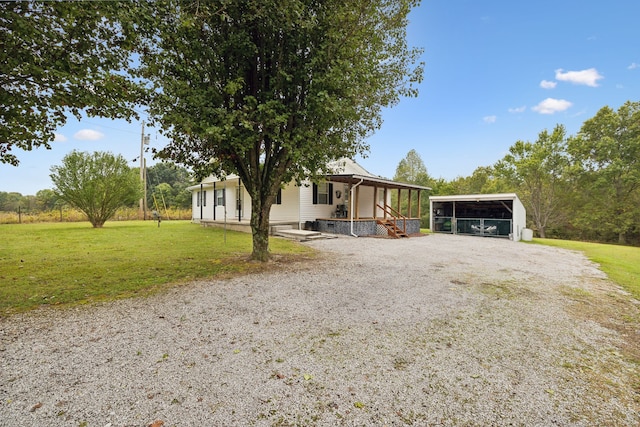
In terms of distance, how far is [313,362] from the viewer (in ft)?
8.43

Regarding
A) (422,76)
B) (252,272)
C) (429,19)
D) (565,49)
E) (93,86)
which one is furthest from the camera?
(565,49)

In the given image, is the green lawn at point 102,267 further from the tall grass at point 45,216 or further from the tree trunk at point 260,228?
the tall grass at point 45,216

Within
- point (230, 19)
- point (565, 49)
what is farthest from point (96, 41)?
point (565, 49)

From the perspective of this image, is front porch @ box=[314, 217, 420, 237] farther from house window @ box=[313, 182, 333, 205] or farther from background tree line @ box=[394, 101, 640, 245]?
background tree line @ box=[394, 101, 640, 245]

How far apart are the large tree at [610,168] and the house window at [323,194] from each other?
2510 centimetres

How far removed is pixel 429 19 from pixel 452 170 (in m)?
32.8

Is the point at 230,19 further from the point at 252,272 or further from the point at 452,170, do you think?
the point at 452,170

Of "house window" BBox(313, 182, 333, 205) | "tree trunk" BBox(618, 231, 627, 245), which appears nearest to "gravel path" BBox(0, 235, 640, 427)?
"house window" BBox(313, 182, 333, 205)

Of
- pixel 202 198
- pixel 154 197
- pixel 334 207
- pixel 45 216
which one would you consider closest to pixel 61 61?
pixel 334 207

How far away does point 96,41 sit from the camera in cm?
423

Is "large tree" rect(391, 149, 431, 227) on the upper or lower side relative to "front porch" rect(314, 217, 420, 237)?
upper

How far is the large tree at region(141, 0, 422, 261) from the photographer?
16.3 feet

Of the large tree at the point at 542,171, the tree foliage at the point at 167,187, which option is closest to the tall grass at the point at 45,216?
the tree foliage at the point at 167,187

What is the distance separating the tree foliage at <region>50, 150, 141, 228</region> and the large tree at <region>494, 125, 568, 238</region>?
3164 cm
